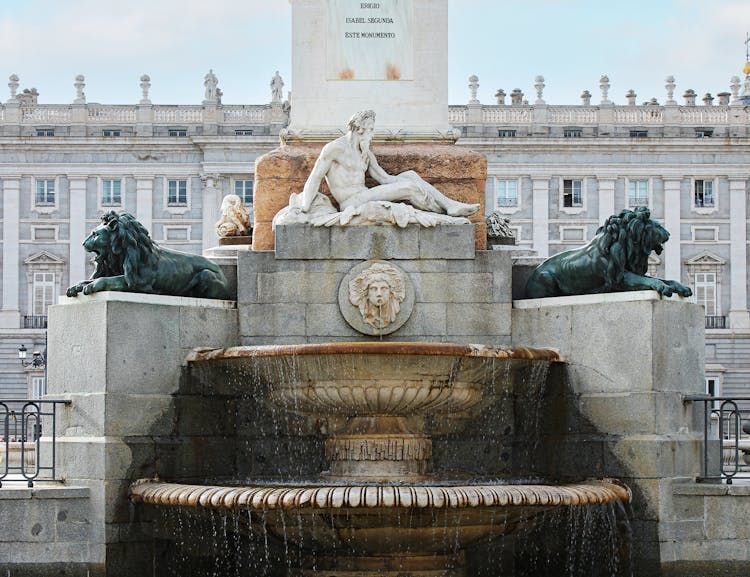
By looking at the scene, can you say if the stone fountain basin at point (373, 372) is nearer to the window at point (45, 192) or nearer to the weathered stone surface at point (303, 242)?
the weathered stone surface at point (303, 242)

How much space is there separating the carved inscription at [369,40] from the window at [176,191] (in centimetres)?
7033

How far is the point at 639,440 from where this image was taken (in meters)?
12.0

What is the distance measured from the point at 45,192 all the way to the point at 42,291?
18.0 ft

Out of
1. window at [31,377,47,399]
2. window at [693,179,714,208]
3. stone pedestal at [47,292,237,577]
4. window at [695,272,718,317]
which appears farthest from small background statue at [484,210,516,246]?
window at [693,179,714,208]

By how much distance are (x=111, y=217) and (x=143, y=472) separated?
1.99 metres

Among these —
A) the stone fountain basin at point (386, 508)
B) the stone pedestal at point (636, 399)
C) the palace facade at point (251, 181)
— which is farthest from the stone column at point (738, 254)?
the stone fountain basin at point (386, 508)

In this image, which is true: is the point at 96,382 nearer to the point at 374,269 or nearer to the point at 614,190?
the point at 374,269

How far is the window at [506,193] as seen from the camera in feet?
276

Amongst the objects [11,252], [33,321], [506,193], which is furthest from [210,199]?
[506,193]

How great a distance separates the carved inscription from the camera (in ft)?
46.5

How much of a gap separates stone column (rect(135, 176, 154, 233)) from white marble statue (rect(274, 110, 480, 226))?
2790 inches

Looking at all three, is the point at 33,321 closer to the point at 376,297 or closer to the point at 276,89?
the point at 276,89

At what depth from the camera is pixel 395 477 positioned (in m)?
12.2

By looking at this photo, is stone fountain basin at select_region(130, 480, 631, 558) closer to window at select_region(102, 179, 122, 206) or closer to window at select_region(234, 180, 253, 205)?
window at select_region(234, 180, 253, 205)
